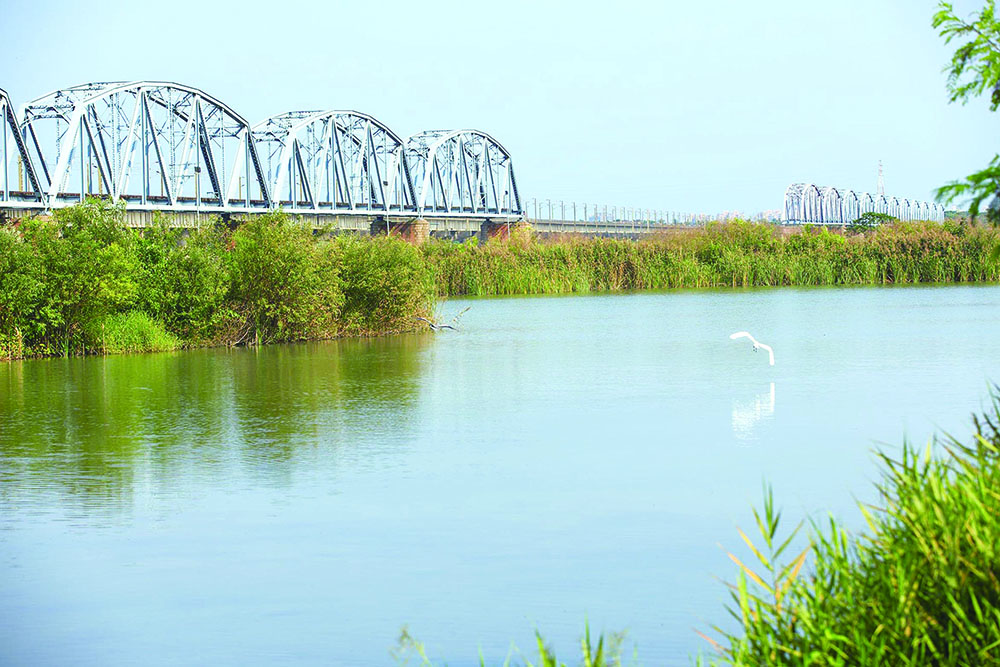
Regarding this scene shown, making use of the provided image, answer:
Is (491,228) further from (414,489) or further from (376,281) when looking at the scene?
(414,489)

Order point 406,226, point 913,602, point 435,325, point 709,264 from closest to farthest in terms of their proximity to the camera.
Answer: point 913,602 < point 435,325 < point 709,264 < point 406,226

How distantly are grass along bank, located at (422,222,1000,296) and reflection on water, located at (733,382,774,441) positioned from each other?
30.3 meters

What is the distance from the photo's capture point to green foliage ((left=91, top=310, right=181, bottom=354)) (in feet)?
71.8

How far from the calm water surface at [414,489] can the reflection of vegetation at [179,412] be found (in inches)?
2.3

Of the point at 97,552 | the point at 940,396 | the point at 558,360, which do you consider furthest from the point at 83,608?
the point at 558,360

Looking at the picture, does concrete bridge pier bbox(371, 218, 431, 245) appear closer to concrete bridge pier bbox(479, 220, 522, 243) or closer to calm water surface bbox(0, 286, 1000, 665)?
concrete bridge pier bbox(479, 220, 522, 243)

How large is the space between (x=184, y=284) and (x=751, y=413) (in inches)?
506

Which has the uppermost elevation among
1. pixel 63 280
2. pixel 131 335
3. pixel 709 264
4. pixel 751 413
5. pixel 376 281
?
pixel 709 264

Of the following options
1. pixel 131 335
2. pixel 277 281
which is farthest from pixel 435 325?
pixel 131 335

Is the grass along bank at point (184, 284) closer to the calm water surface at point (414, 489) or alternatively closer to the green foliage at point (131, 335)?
the green foliage at point (131, 335)

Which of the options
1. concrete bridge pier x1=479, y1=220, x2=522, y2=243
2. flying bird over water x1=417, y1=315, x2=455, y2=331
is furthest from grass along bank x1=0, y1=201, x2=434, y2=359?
concrete bridge pier x1=479, y1=220, x2=522, y2=243

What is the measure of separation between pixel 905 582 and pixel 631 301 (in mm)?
33822

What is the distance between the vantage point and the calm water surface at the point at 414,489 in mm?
6395

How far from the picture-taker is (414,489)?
30.8 feet
